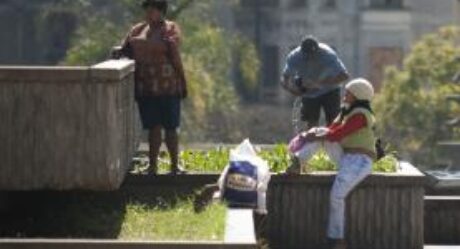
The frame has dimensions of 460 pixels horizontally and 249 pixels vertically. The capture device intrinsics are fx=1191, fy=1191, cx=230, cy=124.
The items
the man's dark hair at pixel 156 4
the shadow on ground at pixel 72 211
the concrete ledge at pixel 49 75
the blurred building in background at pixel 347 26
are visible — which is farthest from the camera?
the blurred building in background at pixel 347 26

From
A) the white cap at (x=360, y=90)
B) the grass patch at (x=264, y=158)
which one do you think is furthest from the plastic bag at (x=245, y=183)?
the grass patch at (x=264, y=158)

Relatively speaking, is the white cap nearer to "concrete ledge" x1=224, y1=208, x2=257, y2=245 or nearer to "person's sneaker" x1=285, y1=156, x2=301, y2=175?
"person's sneaker" x1=285, y1=156, x2=301, y2=175

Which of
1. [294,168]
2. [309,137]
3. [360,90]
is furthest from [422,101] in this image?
[360,90]

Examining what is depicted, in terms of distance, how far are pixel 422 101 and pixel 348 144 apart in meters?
27.2

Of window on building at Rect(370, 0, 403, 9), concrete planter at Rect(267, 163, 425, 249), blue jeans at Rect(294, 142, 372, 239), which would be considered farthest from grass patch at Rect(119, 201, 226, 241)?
window on building at Rect(370, 0, 403, 9)

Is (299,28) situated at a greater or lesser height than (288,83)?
greater

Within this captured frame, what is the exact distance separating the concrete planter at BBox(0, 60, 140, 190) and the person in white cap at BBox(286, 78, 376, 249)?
1939mm

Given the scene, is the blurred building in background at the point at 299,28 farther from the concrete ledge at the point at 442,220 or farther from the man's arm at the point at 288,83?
the concrete ledge at the point at 442,220

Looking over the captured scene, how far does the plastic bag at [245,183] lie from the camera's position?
32.0 ft

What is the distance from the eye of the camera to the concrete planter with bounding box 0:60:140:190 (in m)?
9.38

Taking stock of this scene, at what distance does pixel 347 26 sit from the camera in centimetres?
6081

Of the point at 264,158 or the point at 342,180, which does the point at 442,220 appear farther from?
the point at 342,180

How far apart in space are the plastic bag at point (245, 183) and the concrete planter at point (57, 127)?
3.19ft

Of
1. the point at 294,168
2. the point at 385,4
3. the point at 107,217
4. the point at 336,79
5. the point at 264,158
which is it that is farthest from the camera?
the point at 385,4
